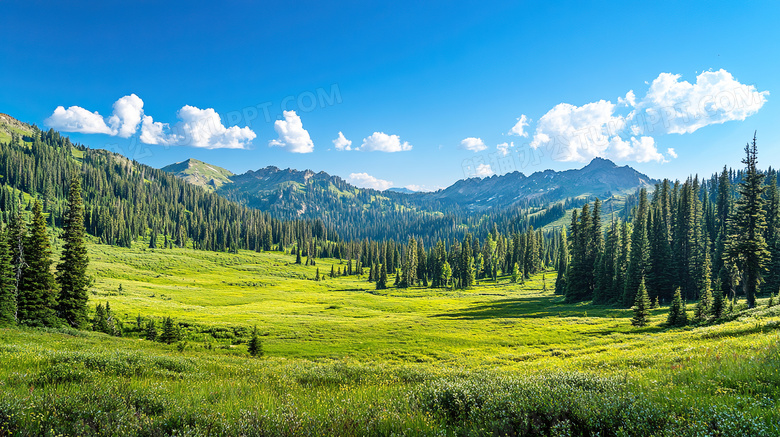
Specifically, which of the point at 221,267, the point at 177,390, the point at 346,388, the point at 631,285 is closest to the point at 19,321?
the point at 177,390

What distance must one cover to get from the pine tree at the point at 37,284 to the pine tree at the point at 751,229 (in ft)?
278

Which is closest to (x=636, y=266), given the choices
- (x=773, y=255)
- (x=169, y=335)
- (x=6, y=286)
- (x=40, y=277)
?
(x=773, y=255)

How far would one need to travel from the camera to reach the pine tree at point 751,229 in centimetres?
4350

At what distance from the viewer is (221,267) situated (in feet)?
511

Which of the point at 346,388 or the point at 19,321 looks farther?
the point at 19,321

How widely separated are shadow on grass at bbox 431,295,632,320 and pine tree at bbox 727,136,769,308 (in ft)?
54.5

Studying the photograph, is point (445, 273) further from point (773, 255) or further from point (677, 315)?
point (677, 315)

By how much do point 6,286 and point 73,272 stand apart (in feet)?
26.2

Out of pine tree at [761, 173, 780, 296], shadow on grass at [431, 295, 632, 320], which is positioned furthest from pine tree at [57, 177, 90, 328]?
pine tree at [761, 173, 780, 296]

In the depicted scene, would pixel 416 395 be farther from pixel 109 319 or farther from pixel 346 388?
pixel 109 319

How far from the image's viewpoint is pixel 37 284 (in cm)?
3562

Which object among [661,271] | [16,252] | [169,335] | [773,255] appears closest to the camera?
[16,252]

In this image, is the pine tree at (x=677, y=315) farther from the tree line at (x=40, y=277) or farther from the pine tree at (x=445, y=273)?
the pine tree at (x=445, y=273)

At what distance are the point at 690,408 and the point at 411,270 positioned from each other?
134920 millimetres
